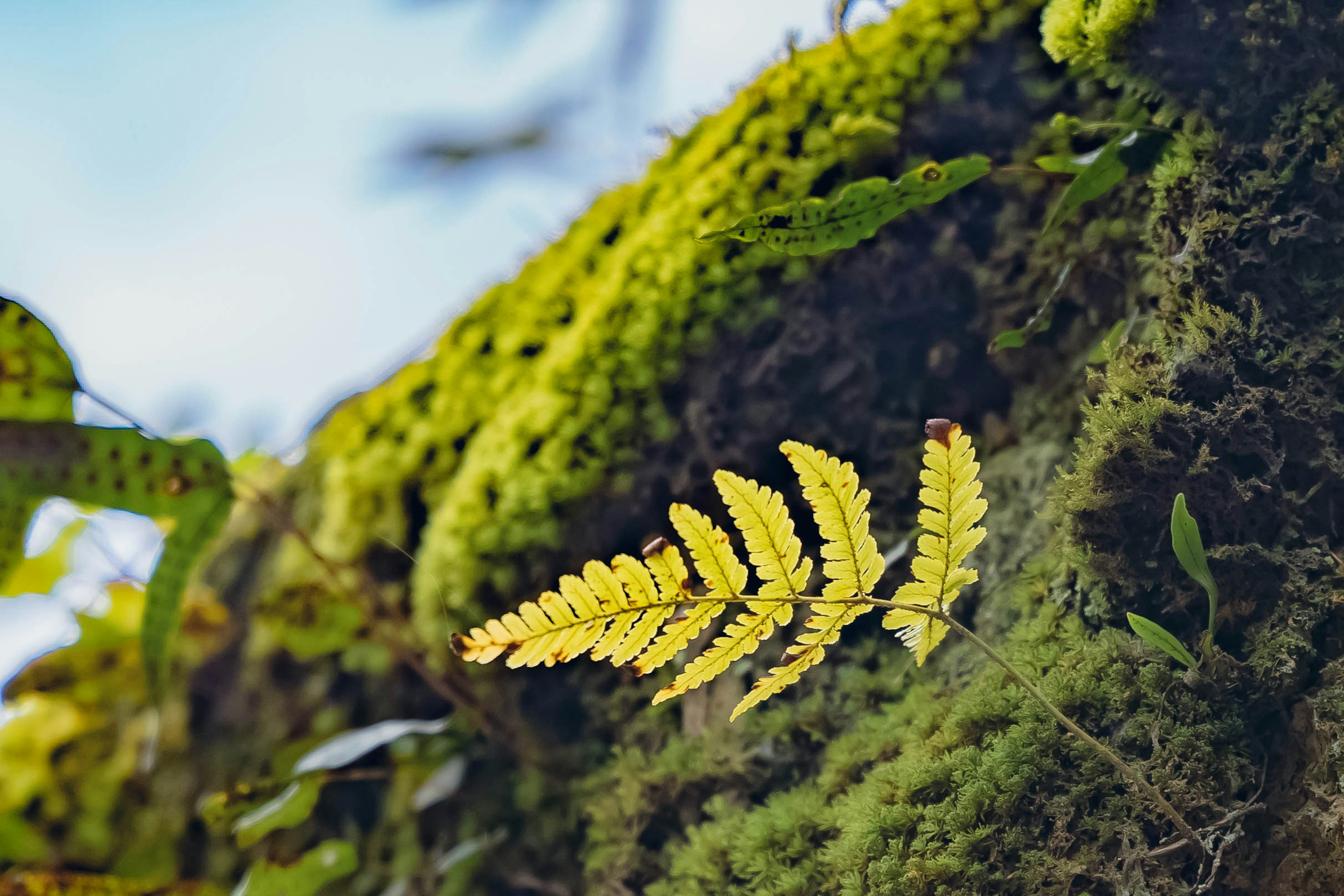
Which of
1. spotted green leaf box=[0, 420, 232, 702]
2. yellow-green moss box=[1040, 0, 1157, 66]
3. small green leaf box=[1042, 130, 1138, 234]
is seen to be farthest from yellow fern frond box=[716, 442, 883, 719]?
spotted green leaf box=[0, 420, 232, 702]

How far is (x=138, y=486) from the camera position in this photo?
1.17m

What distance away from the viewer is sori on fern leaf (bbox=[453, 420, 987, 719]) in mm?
630

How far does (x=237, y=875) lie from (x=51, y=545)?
922mm

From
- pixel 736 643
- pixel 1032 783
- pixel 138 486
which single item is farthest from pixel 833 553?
pixel 138 486

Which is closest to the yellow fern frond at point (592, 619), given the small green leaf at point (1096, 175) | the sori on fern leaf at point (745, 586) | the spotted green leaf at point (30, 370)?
the sori on fern leaf at point (745, 586)

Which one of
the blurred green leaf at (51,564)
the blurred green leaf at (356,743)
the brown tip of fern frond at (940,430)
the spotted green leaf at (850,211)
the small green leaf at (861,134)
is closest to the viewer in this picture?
the brown tip of fern frond at (940,430)

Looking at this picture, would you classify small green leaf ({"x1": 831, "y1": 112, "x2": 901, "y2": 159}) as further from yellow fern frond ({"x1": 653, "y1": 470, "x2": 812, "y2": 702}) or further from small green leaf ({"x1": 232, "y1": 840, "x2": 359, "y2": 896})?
small green leaf ({"x1": 232, "y1": 840, "x2": 359, "y2": 896})

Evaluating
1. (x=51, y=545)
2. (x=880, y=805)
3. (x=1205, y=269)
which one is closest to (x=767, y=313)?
(x=1205, y=269)

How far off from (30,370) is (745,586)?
1137mm

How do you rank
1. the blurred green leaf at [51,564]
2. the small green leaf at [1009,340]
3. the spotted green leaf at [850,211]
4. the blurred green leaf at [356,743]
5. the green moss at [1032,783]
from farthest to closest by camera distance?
the blurred green leaf at [51,564]
the blurred green leaf at [356,743]
the small green leaf at [1009,340]
the spotted green leaf at [850,211]
the green moss at [1032,783]

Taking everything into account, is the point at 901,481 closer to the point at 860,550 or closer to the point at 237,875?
the point at 860,550

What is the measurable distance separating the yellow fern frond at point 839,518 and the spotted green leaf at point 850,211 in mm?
296

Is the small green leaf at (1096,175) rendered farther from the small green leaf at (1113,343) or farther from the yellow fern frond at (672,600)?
the yellow fern frond at (672,600)

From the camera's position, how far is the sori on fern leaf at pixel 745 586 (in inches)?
24.8
